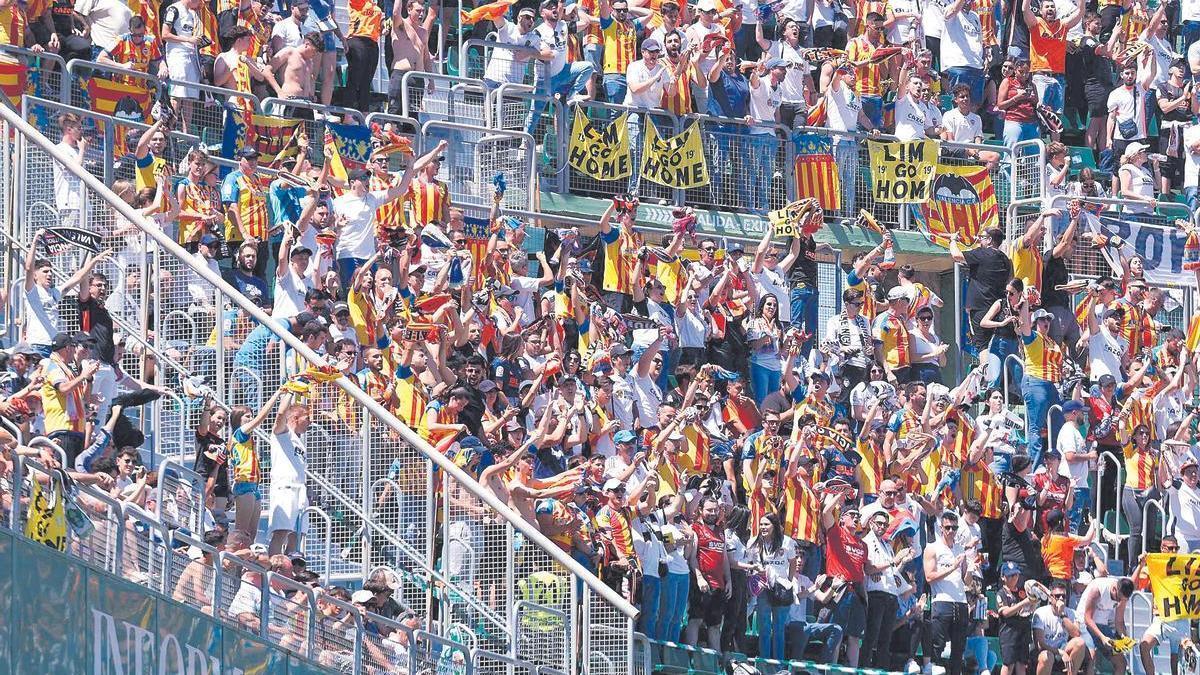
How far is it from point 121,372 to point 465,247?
4.95 m

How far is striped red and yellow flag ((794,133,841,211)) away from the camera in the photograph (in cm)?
2508

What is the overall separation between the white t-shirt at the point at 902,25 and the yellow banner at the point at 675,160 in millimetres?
2857

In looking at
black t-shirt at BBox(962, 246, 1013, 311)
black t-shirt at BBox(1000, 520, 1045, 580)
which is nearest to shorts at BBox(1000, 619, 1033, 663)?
black t-shirt at BBox(1000, 520, 1045, 580)

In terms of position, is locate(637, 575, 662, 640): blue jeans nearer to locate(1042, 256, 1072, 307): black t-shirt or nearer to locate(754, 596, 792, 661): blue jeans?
locate(754, 596, 792, 661): blue jeans

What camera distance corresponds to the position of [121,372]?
55.7 ft

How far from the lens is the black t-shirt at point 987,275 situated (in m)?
24.7

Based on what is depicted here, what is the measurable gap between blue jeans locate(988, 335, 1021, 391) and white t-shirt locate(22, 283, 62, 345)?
9.83 metres

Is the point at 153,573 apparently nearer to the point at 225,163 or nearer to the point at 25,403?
the point at 25,403

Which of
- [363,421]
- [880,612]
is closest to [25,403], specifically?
[363,421]

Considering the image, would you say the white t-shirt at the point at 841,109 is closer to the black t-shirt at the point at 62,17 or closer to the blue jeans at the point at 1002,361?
the blue jeans at the point at 1002,361

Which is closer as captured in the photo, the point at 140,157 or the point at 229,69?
the point at 140,157

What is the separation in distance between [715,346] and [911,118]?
3924mm

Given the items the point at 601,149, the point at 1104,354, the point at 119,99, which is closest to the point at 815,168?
the point at 601,149

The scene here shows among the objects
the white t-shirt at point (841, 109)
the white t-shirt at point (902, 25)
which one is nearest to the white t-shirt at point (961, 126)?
the white t-shirt at point (902, 25)
